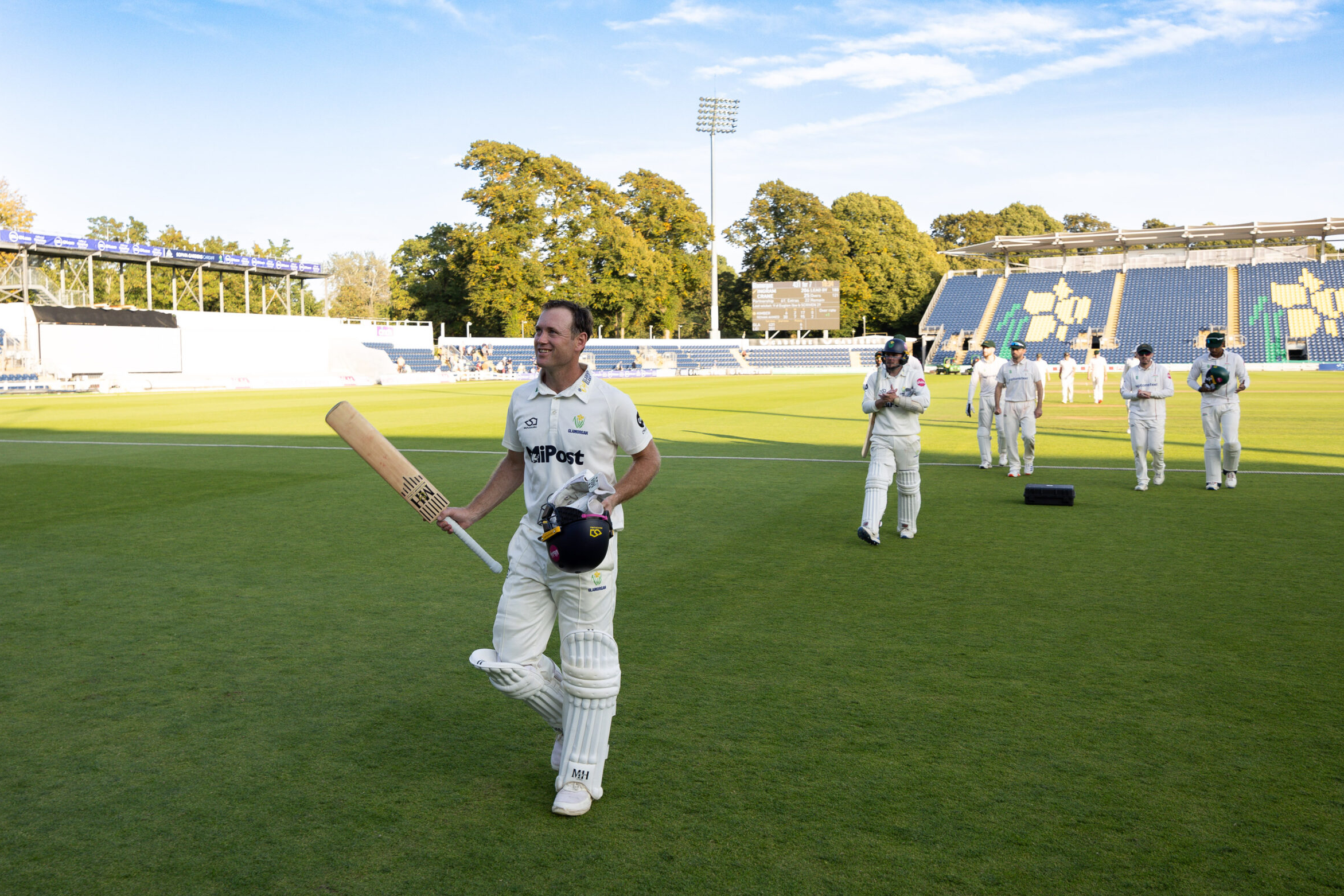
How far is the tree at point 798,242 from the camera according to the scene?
8112cm

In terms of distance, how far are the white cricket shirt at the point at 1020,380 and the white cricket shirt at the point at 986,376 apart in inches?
22.2

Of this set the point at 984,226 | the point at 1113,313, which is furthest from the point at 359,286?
the point at 1113,313

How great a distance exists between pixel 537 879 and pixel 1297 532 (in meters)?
9.57

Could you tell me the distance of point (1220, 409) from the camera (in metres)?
13.2

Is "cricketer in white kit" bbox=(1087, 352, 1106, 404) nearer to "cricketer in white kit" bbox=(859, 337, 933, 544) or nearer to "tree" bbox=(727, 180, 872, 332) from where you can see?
"cricketer in white kit" bbox=(859, 337, 933, 544)

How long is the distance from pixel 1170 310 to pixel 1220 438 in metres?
60.7

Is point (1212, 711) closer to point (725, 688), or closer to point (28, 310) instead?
point (725, 688)

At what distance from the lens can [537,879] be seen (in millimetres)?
3547

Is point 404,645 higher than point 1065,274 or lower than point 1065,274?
lower

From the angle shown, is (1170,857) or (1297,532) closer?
(1170,857)

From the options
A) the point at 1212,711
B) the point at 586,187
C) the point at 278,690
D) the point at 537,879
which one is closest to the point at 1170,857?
the point at 1212,711

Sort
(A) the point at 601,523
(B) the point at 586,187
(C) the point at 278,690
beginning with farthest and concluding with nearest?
(B) the point at 586,187
(C) the point at 278,690
(A) the point at 601,523

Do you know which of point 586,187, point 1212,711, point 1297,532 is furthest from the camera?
point 586,187

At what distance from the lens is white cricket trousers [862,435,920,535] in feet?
31.3
